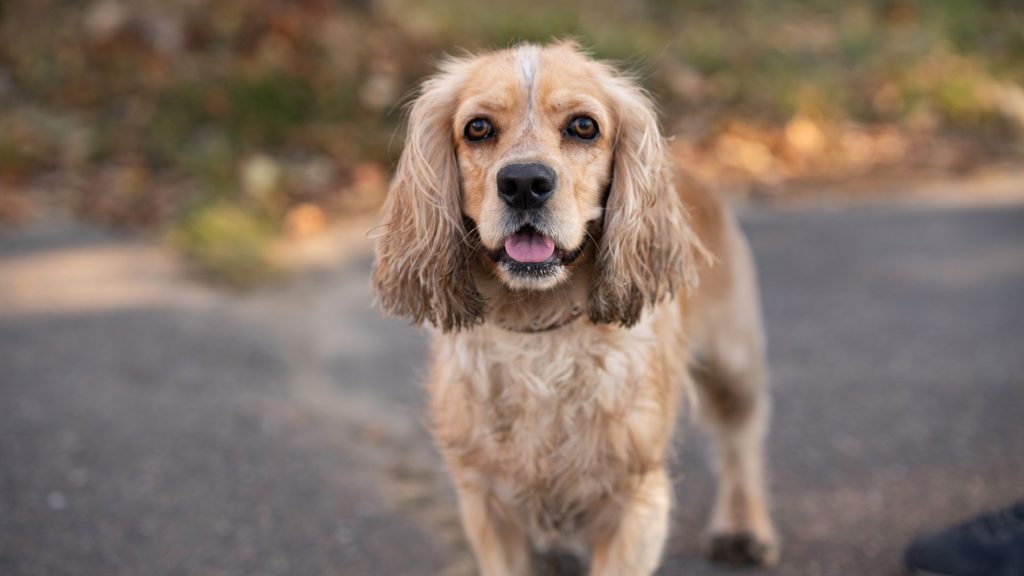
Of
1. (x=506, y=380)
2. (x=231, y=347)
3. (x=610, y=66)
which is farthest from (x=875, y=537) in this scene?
(x=231, y=347)

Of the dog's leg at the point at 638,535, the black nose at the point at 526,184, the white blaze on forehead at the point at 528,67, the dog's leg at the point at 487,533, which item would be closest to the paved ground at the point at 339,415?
the dog's leg at the point at 487,533

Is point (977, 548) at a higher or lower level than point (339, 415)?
higher

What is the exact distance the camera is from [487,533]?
3123 millimetres

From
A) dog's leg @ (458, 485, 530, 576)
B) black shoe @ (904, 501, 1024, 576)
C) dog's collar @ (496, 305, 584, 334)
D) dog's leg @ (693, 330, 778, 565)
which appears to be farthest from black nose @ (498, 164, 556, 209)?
black shoe @ (904, 501, 1024, 576)

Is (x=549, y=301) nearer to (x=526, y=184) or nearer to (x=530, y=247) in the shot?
(x=530, y=247)

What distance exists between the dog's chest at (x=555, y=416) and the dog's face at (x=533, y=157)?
291 mm

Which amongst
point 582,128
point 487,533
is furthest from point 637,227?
point 487,533

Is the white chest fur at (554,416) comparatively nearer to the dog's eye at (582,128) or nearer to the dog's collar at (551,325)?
the dog's collar at (551,325)

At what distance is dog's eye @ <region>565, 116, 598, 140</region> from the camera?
A: 9.66 feet

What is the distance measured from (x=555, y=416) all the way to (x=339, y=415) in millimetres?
2010

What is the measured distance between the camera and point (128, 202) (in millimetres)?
7273

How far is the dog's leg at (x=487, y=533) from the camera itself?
3.11 m

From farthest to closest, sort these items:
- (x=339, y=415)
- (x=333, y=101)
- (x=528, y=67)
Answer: (x=333, y=101) < (x=339, y=415) < (x=528, y=67)

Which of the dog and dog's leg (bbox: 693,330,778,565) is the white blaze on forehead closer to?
the dog
